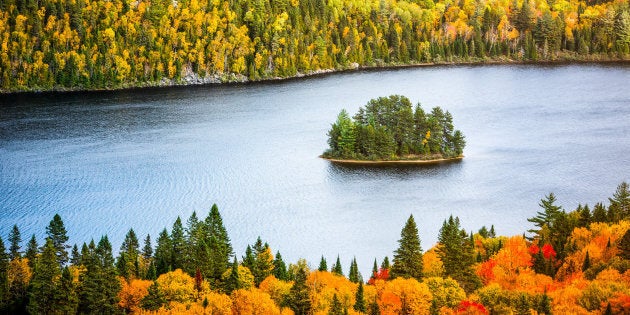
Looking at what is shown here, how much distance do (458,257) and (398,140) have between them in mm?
51732

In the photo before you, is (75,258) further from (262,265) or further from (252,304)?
(252,304)

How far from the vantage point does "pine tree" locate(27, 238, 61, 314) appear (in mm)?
69438

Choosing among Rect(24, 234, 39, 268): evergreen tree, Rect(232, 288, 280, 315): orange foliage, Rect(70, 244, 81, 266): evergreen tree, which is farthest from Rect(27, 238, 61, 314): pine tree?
Rect(232, 288, 280, 315): orange foliage

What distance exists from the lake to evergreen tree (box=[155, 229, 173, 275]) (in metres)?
9.36

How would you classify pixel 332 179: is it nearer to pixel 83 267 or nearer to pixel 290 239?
pixel 290 239

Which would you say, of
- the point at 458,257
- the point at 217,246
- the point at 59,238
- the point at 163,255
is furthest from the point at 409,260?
the point at 59,238

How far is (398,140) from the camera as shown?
12219 cm

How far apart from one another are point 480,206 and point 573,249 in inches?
899

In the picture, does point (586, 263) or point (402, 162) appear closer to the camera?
point (586, 263)

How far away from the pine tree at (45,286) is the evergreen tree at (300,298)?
1911cm

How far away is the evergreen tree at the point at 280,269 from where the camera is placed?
7575 centimetres

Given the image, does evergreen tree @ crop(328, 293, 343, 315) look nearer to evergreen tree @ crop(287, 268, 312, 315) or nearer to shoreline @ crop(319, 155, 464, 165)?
evergreen tree @ crop(287, 268, 312, 315)

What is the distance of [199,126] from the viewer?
477 feet

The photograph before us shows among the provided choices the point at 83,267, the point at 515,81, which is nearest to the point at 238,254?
the point at 83,267
